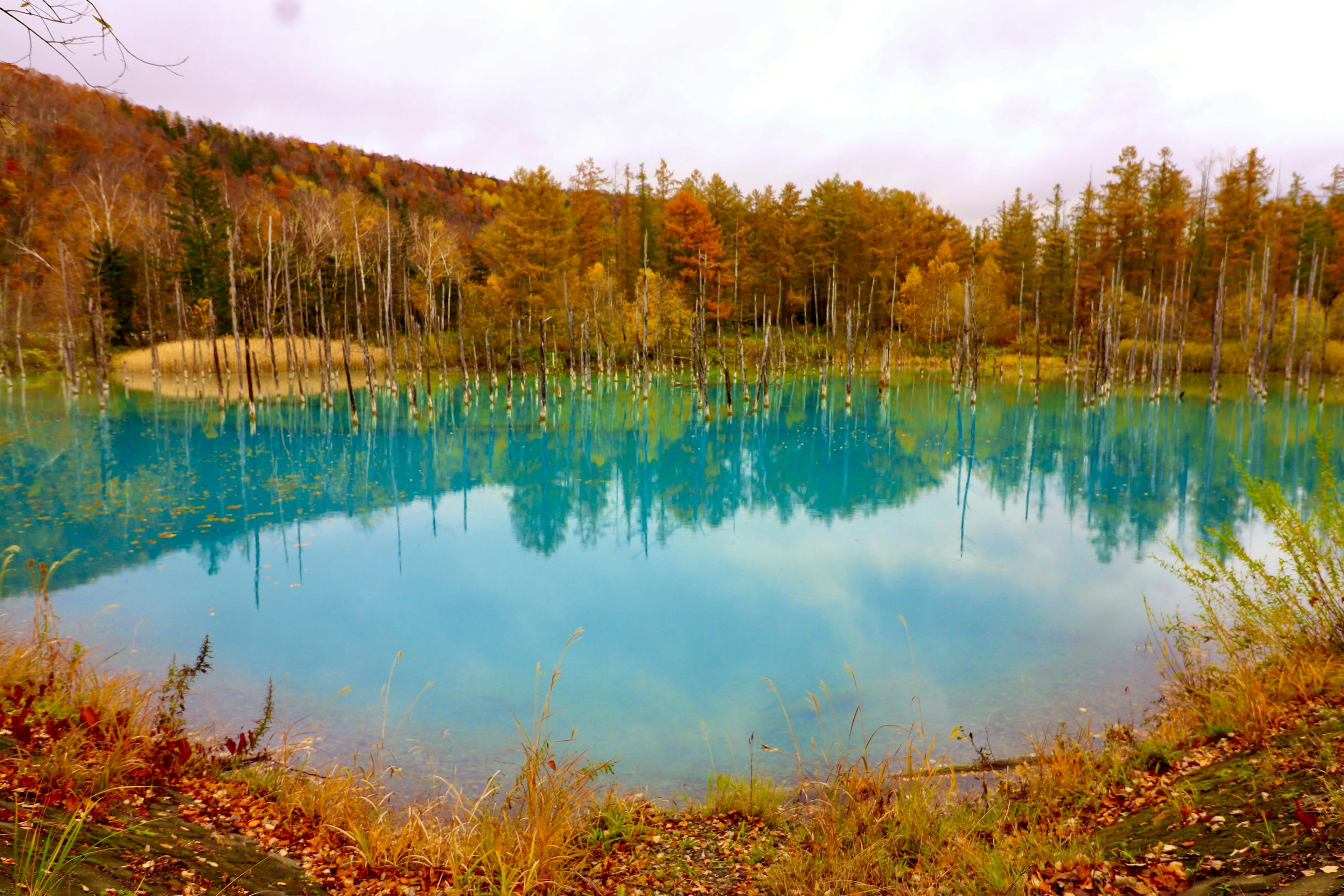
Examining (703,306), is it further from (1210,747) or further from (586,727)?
(1210,747)

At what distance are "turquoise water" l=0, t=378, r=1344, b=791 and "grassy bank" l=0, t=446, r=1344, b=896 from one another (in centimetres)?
142

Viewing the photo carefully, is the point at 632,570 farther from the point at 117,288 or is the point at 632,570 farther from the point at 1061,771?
the point at 117,288

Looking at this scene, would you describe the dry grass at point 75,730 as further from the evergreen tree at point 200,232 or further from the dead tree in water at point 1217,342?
the evergreen tree at point 200,232

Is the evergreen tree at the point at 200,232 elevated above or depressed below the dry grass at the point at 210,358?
above

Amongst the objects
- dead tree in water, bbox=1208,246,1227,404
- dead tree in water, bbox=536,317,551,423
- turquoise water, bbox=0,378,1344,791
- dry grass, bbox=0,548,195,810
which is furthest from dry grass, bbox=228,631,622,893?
dead tree in water, bbox=1208,246,1227,404

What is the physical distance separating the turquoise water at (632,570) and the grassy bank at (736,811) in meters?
1.42

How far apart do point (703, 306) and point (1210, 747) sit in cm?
2313

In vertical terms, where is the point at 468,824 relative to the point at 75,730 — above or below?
below

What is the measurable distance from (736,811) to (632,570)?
25.7 feet

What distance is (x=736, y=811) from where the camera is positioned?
545 cm

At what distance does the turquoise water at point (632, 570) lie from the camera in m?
8.06

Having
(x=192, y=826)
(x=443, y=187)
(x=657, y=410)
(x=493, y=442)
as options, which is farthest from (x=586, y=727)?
(x=443, y=187)

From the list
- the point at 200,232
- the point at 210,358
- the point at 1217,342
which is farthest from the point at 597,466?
the point at 200,232

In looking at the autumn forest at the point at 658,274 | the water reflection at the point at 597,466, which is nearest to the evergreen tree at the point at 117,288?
the autumn forest at the point at 658,274
